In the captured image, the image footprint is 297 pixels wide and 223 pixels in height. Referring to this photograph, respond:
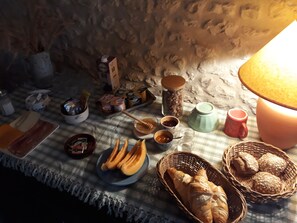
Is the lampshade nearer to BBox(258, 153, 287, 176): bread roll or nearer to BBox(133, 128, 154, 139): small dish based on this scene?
BBox(258, 153, 287, 176): bread roll

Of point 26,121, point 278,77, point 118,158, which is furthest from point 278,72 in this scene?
point 26,121

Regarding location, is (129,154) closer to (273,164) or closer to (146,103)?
(146,103)

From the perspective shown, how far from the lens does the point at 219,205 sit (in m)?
0.79

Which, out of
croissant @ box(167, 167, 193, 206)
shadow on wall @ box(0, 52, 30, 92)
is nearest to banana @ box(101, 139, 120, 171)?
croissant @ box(167, 167, 193, 206)

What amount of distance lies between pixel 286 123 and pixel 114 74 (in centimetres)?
76

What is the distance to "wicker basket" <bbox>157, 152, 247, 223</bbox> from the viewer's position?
792 millimetres

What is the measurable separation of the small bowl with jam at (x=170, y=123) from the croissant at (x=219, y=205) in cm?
29

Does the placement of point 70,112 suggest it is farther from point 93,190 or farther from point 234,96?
point 234,96

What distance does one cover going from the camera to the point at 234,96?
1.21 m

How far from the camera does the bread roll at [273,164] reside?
0.89 m

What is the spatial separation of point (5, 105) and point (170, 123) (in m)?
0.75

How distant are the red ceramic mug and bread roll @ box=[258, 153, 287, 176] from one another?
16cm

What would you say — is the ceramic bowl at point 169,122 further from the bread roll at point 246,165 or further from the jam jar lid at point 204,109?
the bread roll at point 246,165

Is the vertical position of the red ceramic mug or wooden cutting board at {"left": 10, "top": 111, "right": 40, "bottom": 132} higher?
the red ceramic mug
